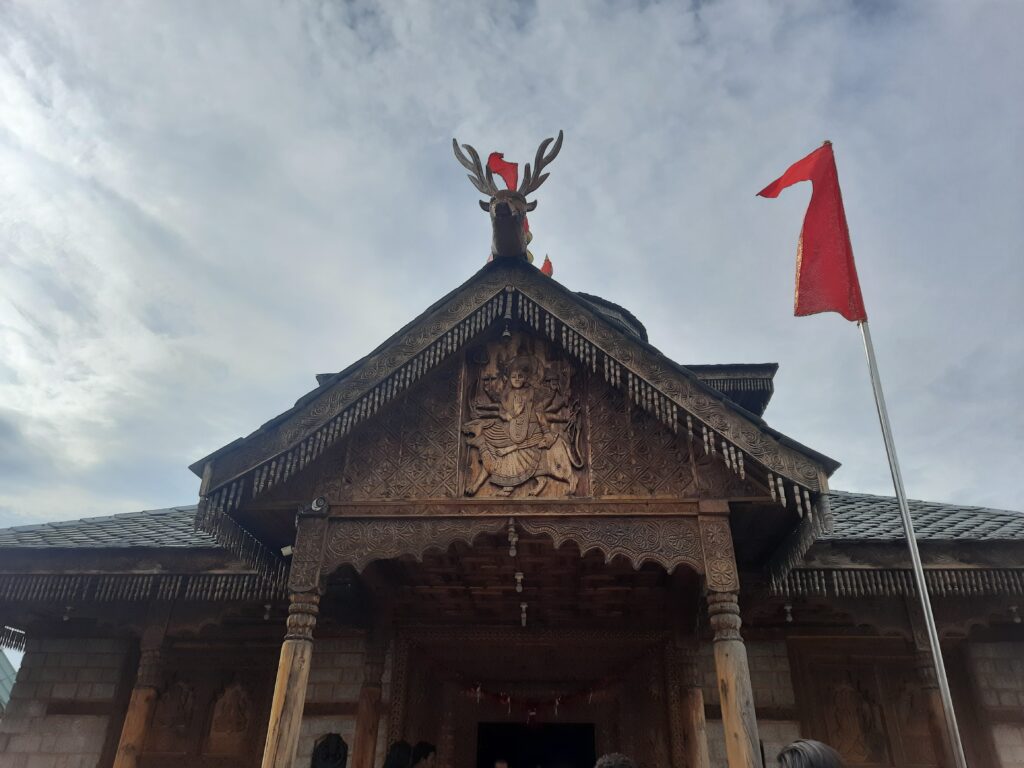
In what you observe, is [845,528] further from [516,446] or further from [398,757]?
[398,757]

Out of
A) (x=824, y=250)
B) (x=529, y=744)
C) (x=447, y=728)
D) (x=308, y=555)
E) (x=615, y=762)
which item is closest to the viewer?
(x=615, y=762)

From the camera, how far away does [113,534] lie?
30.7 ft

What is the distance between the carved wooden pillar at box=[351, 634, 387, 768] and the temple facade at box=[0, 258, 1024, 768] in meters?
0.03

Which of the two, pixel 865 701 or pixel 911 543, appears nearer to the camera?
pixel 911 543

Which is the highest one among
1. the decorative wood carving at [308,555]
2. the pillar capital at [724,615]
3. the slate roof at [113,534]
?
the slate roof at [113,534]

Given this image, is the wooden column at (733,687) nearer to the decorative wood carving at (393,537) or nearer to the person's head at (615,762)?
the decorative wood carving at (393,537)

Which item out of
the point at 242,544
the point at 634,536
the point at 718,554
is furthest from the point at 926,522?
the point at 242,544

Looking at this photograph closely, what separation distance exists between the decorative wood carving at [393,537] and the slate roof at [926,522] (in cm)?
377

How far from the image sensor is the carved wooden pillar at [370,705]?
27.0 ft

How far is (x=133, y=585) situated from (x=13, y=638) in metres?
3.48

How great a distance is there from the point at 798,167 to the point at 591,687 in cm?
781

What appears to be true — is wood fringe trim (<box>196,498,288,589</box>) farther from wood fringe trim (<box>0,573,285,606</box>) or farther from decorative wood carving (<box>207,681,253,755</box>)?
decorative wood carving (<box>207,681,253,755</box>)

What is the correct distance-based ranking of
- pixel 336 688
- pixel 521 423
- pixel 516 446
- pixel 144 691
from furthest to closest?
pixel 336 688
pixel 144 691
pixel 521 423
pixel 516 446

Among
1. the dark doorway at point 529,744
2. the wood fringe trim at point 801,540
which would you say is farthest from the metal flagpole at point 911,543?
the dark doorway at point 529,744
